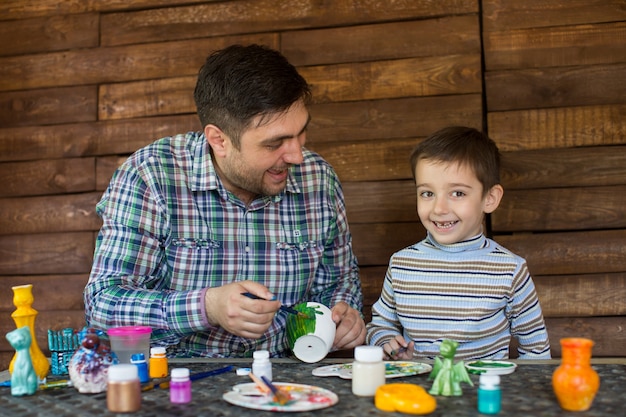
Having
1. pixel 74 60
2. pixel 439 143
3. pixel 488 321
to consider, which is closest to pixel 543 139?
pixel 439 143

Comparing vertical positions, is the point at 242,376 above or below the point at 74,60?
below

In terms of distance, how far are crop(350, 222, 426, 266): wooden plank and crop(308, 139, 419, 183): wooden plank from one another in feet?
0.57

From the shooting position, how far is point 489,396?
1110mm

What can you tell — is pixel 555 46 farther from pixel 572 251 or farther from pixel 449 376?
pixel 449 376

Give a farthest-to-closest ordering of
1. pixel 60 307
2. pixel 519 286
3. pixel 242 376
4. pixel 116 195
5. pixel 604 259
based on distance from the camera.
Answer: pixel 60 307 → pixel 604 259 → pixel 116 195 → pixel 519 286 → pixel 242 376

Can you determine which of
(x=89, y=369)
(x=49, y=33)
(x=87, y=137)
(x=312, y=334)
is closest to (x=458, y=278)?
(x=312, y=334)

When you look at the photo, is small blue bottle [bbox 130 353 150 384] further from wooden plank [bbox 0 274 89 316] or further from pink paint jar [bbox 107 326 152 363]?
wooden plank [bbox 0 274 89 316]

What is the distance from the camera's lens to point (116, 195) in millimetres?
2037

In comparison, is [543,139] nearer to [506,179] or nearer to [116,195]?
[506,179]

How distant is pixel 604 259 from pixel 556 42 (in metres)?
0.77

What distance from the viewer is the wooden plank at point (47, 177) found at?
284 cm

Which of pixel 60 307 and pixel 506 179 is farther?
pixel 60 307

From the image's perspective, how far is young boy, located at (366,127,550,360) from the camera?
191cm

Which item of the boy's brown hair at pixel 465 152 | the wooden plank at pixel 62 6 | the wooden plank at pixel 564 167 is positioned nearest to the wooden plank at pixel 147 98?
the wooden plank at pixel 62 6
